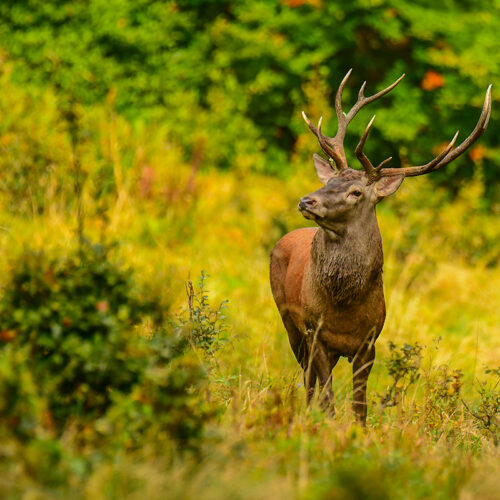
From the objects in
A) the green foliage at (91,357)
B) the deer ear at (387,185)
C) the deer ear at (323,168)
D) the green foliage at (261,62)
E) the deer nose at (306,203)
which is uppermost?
the green foliage at (261,62)

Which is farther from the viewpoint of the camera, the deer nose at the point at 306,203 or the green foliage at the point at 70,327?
the deer nose at the point at 306,203

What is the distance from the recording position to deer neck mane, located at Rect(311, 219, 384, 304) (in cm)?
537

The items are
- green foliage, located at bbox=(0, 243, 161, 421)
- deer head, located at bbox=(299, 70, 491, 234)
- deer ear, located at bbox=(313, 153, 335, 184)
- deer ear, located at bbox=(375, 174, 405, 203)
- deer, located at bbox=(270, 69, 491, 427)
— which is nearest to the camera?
green foliage, located at bbox=(0, 243, 161, 421)

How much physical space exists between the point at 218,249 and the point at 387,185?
4.82 metres

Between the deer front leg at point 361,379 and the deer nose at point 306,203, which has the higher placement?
the deer nose at point 306,203

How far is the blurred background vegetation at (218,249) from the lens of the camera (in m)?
3.65

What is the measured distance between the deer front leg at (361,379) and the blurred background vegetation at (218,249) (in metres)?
0.11

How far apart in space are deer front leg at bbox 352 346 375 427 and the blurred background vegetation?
0.37 ft

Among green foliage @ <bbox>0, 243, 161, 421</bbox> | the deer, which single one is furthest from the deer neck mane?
green foliage @ <bbox>0, 243, 161, 421</bbox>

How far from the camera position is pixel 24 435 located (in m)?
3.32

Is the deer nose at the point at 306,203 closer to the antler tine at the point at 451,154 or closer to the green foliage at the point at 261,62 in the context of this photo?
the antler tine at the point at 451,154

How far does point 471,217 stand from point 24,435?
1020 centimetres

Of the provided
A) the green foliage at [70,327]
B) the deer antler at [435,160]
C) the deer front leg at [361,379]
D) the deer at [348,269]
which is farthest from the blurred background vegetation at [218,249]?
the deer antler at [435,160]

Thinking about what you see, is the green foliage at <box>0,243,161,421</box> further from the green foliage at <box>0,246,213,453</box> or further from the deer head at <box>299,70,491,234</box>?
the deer head at <box>299,70,491,234</box>
